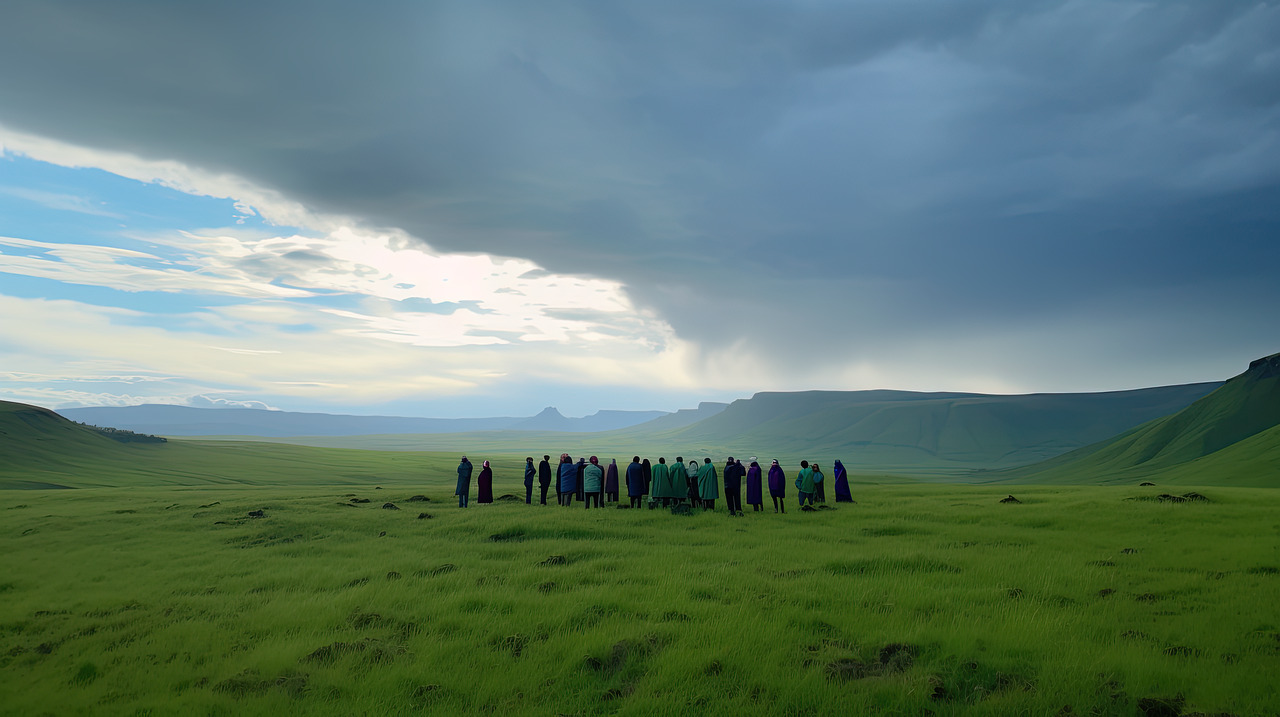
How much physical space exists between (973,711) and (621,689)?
5485 mm

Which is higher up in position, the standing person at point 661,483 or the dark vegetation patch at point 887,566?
the standing person at point 661,483

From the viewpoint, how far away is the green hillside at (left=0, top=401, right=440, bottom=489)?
7675 cm

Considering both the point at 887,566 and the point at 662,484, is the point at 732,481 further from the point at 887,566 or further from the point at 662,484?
the point at 887,566

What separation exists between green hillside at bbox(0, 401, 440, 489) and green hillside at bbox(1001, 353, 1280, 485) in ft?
452

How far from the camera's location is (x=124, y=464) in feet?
313

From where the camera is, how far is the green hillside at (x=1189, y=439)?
4939 inches

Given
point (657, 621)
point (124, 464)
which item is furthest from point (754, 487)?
point (124, 464)

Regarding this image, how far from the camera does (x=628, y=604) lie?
46.7 ft

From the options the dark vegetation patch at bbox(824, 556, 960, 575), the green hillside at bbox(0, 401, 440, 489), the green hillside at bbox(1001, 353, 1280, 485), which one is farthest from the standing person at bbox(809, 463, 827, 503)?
the green hillside at bbox(1001, 353, 1280, 485)

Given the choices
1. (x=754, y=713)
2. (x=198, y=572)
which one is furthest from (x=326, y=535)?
(x=754, y=713)

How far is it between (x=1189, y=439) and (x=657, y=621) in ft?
616

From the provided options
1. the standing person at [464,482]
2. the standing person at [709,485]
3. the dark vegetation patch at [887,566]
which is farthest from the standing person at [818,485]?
the standing person at [464,482]

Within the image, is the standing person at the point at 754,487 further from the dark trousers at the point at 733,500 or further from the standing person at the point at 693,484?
the standing person at the point at 693,484

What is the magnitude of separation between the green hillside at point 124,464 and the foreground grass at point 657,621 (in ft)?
212
